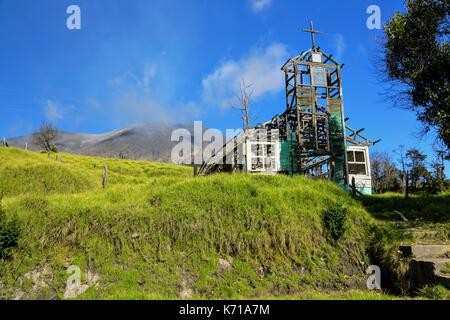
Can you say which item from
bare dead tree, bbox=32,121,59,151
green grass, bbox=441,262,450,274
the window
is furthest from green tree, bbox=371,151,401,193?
bare dead tree, bbox=32,121,59,151

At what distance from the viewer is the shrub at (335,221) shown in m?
8.77

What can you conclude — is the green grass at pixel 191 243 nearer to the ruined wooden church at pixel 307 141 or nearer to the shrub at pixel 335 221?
the shrub at pixel 335 221

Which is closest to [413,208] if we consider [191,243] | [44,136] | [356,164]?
[356,164]

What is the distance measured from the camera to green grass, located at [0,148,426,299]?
A: 714cm

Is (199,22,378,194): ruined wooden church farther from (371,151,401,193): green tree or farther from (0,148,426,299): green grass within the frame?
(371,151,401,193): green tree

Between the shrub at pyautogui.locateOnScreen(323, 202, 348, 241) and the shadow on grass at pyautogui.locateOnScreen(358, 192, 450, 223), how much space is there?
3331 millimetres

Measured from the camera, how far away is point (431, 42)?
10.8 m

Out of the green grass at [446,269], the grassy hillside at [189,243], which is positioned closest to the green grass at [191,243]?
the grassy hillside at [189,243]

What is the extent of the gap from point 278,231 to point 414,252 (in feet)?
11.9

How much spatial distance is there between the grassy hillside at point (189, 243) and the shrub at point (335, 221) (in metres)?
0.04

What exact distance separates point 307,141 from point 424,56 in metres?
8.01

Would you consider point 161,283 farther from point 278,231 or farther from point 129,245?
point 278,231
